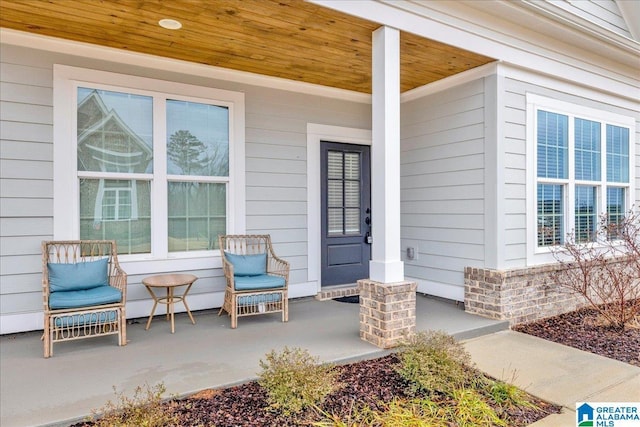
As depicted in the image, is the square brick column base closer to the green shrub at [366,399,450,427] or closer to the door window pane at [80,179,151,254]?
the green shrub at [366,399,450,427]

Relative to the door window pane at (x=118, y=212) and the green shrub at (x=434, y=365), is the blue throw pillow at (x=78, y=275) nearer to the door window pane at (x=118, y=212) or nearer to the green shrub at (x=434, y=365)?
the door window pane at (x=118, y=212)

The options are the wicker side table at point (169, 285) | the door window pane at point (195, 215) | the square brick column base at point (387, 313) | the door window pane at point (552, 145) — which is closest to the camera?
the square brick column base at point (387, 313)

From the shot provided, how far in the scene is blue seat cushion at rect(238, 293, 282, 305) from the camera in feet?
13.5

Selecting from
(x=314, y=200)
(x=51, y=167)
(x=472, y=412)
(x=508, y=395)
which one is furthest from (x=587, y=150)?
(x=51, y=167)

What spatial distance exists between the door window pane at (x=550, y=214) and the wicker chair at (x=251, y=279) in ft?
10.3

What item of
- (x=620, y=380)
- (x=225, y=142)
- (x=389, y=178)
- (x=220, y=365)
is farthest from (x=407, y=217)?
(x=220, y=365)

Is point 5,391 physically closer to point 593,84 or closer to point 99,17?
point 99,17

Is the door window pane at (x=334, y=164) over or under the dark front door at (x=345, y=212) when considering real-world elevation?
over

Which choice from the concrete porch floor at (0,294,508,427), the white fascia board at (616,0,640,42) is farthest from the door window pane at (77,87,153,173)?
the white fascia board at (616,0,640,42)

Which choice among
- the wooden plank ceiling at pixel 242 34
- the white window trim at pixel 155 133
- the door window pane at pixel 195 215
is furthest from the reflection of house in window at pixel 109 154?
the wooden plank ceiling at pixel 242 34

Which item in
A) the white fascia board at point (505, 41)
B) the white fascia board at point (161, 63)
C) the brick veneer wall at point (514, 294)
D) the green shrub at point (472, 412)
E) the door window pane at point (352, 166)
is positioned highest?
the white fascia board at point (505, 41)

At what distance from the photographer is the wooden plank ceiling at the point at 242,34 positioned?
332 centimetres

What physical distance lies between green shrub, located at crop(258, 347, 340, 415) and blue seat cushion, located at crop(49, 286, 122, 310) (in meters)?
1.60

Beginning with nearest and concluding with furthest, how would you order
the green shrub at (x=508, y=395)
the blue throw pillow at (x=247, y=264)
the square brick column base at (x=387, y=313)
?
the green shrub at (x=508, y=395) → the square brick column base at (x=387, y=313) → the blue throw pillow at (x=247, y=264)
